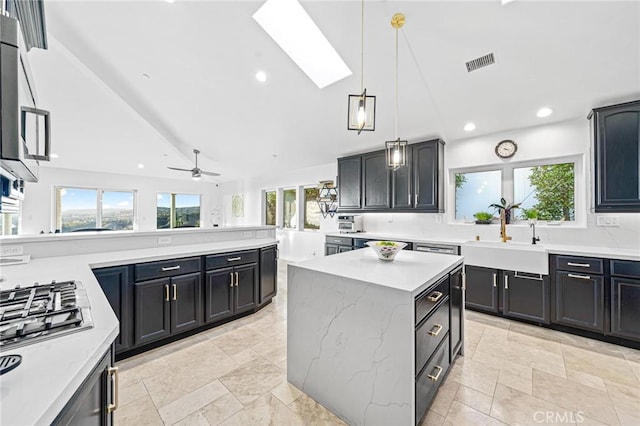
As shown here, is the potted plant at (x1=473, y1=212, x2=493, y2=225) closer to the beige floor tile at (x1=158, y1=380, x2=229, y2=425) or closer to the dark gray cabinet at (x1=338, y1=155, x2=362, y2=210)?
the dark gray cabinet at (x1=338, y1=155, x2=362, y2=210)

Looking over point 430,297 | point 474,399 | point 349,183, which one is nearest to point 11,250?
point 430,297

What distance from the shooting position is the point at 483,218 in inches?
147

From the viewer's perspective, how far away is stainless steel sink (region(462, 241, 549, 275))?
286 cm

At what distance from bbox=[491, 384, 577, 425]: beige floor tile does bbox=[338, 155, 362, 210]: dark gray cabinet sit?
3341 mm

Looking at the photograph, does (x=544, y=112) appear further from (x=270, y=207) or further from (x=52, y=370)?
(x=270, y=207)

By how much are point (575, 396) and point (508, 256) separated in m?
1.49

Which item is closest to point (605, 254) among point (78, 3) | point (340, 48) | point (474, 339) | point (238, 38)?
point (474, 339)

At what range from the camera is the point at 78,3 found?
2609 mm

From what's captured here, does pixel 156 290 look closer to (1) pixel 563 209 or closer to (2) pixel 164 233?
(2) pixel 164 233

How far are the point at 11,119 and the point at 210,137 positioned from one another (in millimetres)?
4956

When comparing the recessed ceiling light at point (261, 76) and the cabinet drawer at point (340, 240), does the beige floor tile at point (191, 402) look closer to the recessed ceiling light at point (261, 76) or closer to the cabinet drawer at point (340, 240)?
the cabinet drawer at point (340, 240)

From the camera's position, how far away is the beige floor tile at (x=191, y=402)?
1.66 meters

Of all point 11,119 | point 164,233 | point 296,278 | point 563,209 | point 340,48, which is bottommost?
point 296,278

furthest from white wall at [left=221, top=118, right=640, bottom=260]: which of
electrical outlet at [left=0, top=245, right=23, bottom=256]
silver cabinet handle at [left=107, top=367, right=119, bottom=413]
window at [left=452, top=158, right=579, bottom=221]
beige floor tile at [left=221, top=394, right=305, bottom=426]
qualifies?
electrical outlet at [left=0, top=245, right=23, bottom=256]
